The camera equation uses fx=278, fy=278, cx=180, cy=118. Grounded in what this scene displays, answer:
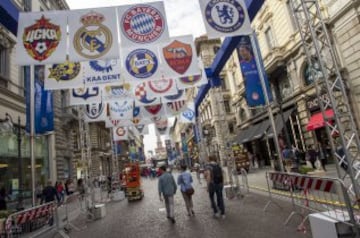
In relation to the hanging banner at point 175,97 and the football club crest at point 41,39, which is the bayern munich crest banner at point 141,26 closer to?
the football club crest at point 41,39

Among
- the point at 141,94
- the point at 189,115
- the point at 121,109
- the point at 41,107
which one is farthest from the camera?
the point at 189,115

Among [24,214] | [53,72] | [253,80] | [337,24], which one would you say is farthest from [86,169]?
[337,24]

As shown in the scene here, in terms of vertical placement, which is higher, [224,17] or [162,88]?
[224,17]

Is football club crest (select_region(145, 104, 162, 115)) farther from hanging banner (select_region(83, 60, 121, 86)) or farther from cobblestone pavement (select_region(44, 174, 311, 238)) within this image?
cobblestone pavement (select_region(44, 174, 311, 238))

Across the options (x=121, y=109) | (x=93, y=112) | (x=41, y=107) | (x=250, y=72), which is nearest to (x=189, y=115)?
(x=121, y=109)

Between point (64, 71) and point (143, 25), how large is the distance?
14.8 feet

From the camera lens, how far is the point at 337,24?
1680cm

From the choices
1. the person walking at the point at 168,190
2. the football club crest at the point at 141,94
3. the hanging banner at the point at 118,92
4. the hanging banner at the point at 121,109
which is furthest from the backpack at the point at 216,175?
the hanging banner at the point at 121,109

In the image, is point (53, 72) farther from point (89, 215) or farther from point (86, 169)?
point (89, 215)

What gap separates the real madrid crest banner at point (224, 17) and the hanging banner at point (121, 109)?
916cm

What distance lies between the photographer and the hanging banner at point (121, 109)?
16.5m

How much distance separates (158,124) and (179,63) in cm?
1009

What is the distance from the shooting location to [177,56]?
1092 centimetres

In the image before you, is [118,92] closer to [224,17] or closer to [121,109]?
[121,109]
